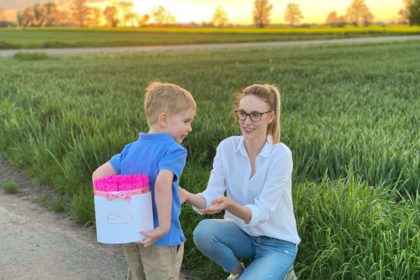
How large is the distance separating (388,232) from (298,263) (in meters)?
0.60

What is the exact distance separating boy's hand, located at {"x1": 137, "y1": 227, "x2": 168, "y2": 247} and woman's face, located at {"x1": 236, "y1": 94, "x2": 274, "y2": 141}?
876mm

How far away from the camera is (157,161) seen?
2596 mm

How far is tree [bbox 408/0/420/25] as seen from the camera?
71500 millimetres

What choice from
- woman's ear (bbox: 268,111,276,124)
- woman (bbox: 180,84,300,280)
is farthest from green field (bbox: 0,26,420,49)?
woman's ear (bbox: 268,111,276,124)

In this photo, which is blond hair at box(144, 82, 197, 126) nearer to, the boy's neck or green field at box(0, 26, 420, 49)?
the boy's neck

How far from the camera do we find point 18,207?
5.19m

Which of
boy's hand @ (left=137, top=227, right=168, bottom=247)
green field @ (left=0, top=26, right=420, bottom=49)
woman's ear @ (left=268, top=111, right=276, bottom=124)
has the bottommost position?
boy's hand @ (left=137, top=227, right=168, bottom=247)

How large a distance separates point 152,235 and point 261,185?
0.84m

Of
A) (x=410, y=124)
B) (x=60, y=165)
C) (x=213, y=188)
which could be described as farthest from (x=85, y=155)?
(x=410, y=124)

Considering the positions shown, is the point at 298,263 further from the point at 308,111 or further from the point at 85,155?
the point at 308,111

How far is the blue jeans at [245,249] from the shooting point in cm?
299

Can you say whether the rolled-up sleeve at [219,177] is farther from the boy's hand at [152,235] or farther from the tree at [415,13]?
the tree at [415,13]

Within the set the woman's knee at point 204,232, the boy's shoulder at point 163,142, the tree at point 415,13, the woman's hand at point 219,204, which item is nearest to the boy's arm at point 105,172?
the boy's shoulder at point 163,142

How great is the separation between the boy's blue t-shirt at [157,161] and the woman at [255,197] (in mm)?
274
